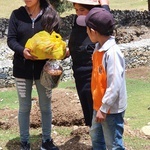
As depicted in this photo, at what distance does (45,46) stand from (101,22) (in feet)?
2.79

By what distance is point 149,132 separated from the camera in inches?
221

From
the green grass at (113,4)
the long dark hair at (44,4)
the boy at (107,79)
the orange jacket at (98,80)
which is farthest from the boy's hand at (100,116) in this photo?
the green grass at (113,4)

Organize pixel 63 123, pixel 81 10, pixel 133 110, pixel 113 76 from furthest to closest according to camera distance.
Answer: pixel 133 110
pixel 63 123
pixel 81 10
pixel 113 76

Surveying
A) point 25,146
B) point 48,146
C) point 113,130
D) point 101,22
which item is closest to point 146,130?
point 48,146

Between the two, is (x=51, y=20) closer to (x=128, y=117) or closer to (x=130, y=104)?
(x=128, y=117)

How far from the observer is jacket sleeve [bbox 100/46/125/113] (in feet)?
12.2

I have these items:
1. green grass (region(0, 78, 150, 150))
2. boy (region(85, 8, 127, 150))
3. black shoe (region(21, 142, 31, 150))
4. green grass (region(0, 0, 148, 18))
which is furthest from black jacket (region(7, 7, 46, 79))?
green grass (region(0, 0, 148, 18))

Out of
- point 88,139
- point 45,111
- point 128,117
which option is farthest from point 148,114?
point 45,111

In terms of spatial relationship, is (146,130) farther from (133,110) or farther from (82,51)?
(133,110)

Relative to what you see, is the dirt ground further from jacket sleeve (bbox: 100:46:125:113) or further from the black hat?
the black hat

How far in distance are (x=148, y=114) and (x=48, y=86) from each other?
10.1 ft

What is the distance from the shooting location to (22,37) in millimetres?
4621

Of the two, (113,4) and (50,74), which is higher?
(50,74)

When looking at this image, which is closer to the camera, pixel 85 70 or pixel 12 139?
pixel 85 70
